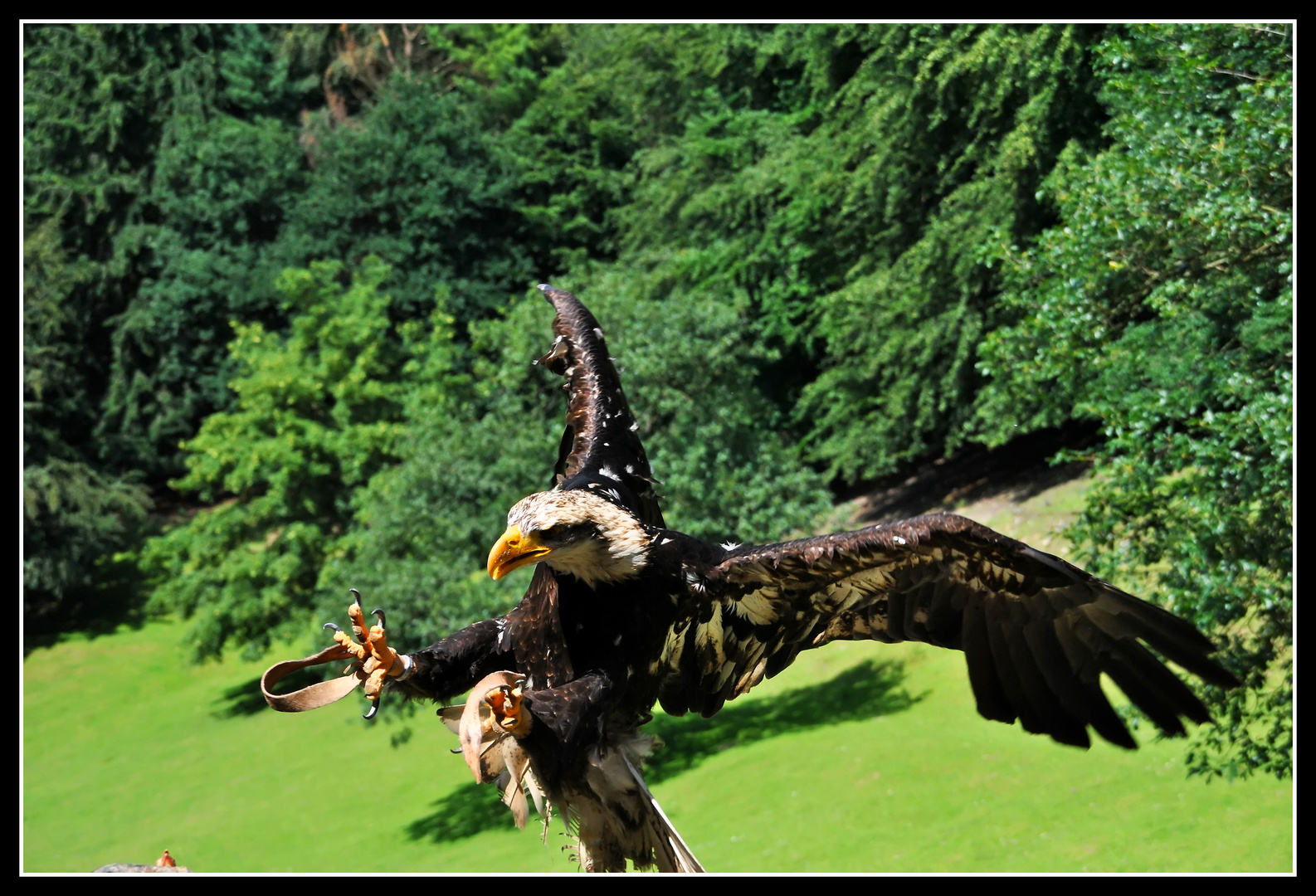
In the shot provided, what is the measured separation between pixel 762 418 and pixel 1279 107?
10.5m

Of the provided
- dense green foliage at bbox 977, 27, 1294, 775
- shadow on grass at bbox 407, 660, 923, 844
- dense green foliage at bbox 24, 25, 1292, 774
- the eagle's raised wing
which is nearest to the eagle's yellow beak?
the eagle's raised wing

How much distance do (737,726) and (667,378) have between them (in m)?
4.42

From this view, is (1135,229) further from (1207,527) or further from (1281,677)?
(1281,677)

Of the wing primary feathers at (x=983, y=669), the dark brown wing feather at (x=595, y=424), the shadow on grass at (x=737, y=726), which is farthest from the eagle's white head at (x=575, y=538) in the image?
the shadow on grass at (x=737, y=726)

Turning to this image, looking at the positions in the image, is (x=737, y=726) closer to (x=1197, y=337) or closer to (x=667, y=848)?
(x=1197, y=337)

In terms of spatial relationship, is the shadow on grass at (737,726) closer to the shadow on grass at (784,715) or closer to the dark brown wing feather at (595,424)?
the shadow on grass at (784,715)

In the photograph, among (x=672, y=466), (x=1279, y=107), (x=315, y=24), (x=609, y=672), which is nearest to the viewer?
(x=609, y=672)

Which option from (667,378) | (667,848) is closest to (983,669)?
(667,848)

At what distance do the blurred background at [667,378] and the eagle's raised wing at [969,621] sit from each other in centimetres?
→ 93

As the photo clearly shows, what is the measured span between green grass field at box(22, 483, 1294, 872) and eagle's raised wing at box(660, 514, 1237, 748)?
6.59m

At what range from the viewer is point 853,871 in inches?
457

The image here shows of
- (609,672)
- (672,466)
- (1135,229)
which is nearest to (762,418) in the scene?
(672,466)

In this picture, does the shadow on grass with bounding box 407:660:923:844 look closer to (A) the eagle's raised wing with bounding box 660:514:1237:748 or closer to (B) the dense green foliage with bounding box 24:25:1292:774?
(B) the dense green foliage with bounding box 24:25:1292:774

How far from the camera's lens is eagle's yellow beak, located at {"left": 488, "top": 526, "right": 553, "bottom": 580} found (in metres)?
3.83
